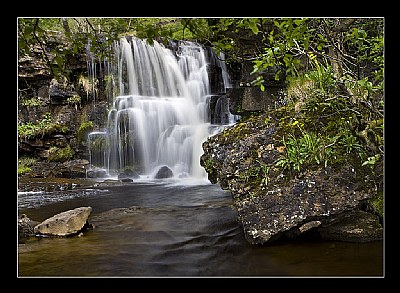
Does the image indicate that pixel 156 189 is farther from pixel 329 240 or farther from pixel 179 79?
pixel 179 79

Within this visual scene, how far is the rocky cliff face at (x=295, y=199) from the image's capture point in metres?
2.49

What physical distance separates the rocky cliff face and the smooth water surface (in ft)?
0.33

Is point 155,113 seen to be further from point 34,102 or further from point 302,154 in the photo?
point 302,154

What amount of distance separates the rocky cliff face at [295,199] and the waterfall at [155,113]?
8.18 feet

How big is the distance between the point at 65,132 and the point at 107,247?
17.1 ft

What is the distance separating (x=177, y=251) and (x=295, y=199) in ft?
2.86

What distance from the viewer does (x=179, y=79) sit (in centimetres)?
771

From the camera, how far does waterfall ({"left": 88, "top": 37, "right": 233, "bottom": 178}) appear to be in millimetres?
5965

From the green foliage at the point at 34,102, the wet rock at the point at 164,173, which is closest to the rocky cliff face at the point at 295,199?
the wet rock at the point at 164,173

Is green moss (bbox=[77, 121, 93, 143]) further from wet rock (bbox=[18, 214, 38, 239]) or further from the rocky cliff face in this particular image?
the rocky cliff face

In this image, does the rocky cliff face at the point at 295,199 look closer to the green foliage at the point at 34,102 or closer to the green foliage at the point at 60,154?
the green foliage at the point at 60,154

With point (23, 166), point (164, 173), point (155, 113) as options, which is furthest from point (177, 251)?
point (155, 113)
